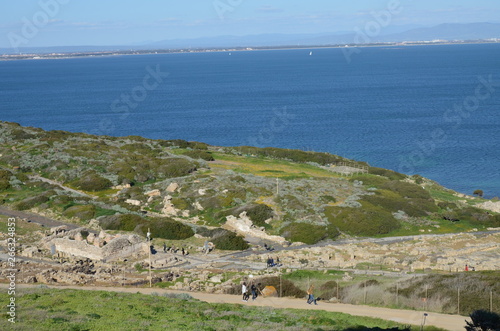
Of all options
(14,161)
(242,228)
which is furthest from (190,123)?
(242,228)

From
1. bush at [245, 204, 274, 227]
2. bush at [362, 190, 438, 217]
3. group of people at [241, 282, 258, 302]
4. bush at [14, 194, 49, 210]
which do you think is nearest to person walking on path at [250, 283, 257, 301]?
group of people at [241, 282, 258, 302]

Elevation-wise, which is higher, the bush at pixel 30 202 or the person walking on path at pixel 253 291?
the bush at pixel 30 202

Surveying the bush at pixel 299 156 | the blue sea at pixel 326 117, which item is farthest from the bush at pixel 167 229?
the blue sea at pixel 326 117

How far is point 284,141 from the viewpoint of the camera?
104 metres

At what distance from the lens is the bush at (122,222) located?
44.0 metres

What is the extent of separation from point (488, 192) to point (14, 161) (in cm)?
5186

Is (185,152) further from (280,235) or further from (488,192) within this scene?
(488,192)

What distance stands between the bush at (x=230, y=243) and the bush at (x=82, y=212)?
11.5 meters

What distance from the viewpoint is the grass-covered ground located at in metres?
21.7

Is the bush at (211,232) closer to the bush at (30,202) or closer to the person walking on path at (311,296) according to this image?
the person walking on path at (311,296)

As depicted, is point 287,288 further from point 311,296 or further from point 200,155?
point 200,155

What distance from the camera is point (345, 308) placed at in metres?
27.2

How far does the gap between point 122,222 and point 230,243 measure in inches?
363

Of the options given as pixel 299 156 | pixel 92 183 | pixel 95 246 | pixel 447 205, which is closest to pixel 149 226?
pixel 95 246
